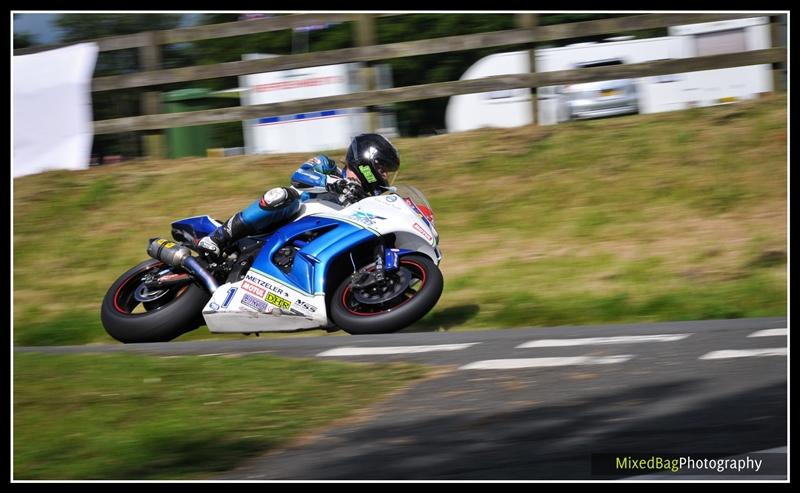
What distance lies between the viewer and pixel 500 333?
321 inches

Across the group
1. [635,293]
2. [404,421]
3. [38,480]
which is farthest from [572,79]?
[38,480]

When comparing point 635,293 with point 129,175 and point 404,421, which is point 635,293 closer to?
point 404,421

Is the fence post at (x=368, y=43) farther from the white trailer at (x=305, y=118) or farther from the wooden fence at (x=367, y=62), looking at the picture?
the white trailer at (x=305, y=118)

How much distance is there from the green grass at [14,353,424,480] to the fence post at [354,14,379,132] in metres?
6.50

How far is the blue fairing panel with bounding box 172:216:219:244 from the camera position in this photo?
8.77m

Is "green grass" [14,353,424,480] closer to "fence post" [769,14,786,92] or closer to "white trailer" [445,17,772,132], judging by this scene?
"white trailer" [445,17,772,132]

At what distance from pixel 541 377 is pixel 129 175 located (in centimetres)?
865

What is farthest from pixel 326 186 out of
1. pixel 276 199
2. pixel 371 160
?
pixel 276 199

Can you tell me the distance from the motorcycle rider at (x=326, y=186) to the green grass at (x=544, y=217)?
50.3 inches

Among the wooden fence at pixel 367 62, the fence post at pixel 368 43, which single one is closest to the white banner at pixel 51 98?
the wooden fence at pixel 367 62

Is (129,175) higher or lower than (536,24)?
lower

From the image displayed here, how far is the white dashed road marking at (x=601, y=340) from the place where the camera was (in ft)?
24.1

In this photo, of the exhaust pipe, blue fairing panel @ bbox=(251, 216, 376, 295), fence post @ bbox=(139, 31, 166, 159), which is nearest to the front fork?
blue fairing panel @ bbox=(251, 216, 376, 295)

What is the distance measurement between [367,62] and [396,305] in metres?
5.90
